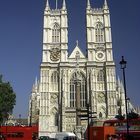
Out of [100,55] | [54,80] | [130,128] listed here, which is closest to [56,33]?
[54,80]

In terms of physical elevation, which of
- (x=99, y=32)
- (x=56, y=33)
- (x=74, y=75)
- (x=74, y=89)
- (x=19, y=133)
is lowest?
(x=19, y=133)

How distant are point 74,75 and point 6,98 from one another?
25.7 meters

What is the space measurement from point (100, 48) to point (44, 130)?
77.2 ft

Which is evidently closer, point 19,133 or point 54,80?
point 19,133

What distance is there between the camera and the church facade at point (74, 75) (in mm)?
70125

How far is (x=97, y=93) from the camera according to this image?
2837 inches

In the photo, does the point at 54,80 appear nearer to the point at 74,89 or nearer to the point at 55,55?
the point at 74,89

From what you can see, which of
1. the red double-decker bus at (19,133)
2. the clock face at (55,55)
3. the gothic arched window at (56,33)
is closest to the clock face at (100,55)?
the clock face at (55,55)

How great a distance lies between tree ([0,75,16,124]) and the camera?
50.2 metres

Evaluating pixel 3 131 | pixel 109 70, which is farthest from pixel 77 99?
pixel 3 131

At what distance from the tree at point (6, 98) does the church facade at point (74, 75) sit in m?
18.8

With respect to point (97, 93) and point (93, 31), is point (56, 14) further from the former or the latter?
point (97, 93)

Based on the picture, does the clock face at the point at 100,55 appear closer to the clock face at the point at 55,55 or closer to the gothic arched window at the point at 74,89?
the gothic arched window at the point at 74,89

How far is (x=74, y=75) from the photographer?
73750mm
